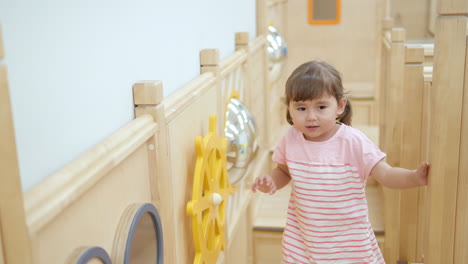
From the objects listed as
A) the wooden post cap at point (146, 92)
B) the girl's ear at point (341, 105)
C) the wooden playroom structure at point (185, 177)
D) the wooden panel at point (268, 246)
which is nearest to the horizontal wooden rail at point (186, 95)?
the wooden playroom structure at point (185, 177)

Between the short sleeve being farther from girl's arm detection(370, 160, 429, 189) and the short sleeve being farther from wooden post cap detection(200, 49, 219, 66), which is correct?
wooden post cap detection(200, 49, 219, 66)

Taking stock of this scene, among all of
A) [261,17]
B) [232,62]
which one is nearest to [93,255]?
[232,62]

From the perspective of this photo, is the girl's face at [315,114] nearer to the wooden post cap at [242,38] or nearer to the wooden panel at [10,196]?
the wooden panel at [10,196]

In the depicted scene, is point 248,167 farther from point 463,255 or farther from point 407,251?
point 463,255

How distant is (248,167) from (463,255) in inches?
35.8

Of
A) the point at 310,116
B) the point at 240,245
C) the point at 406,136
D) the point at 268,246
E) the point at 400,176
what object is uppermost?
the point at 310,116

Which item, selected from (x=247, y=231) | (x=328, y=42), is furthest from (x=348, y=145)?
(x=328, y=42)

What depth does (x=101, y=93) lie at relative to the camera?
921 mm

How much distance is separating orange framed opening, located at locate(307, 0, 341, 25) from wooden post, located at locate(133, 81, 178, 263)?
10.7 ft

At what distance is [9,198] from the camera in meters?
0.59

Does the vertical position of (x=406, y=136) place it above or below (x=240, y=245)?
above

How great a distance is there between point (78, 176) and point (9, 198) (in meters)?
0.18

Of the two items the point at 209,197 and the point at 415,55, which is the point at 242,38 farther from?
the point at 209,197

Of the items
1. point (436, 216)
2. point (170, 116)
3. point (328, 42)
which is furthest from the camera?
point (328, 42)
